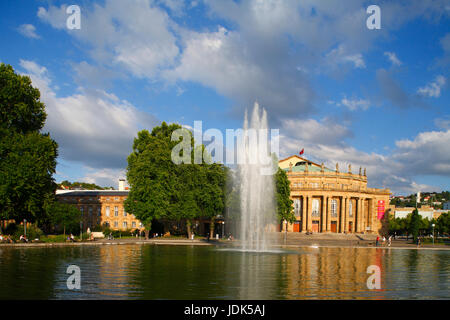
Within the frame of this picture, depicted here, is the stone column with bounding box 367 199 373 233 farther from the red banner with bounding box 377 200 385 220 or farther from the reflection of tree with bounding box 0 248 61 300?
the reflection of tree with bounding box 0 248 61 300

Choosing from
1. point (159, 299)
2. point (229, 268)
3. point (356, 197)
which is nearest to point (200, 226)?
point (356, 197)

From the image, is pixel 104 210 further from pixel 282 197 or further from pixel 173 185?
pixel 282 197

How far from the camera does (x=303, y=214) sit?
105 meters

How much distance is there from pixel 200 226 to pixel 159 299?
8277cm

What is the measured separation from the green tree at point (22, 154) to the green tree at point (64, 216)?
2751mm

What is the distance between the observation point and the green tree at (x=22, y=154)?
51844 mm

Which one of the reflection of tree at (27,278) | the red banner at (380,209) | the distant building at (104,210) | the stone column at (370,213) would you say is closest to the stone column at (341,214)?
the stone column at (370,213)

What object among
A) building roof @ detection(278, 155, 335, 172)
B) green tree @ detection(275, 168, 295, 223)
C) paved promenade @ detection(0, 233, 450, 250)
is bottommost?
paved promenade @ detection(0, 233, 450, 250)

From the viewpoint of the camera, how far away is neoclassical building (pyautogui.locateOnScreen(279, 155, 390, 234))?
104125mm

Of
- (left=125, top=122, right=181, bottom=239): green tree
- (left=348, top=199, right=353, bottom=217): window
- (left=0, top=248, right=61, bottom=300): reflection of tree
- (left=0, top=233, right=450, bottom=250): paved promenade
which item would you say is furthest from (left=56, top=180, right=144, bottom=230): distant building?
(left=0, top=248, right=61, bottom=300): reflection of tree

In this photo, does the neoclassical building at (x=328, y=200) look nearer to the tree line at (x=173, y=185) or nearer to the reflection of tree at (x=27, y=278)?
the tree line at (x=173, y=185)

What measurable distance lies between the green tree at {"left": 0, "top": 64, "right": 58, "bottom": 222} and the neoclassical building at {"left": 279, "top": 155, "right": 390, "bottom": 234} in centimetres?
6278

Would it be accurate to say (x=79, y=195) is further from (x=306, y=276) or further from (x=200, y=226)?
(x=306, y=276)

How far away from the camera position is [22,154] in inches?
2128
